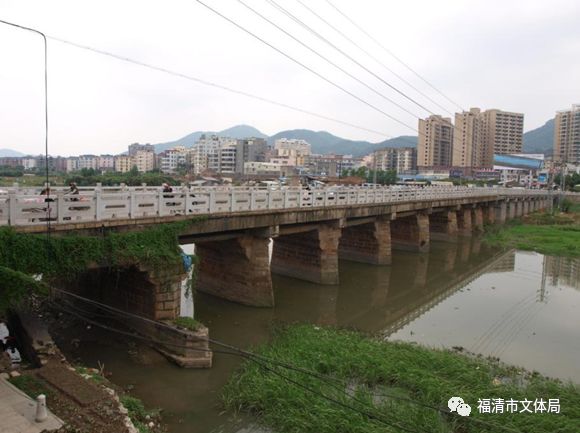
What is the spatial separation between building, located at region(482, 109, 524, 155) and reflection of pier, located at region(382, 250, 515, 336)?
395 feet

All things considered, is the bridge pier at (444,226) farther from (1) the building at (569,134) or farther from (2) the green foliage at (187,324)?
(1) the building at (569,134)

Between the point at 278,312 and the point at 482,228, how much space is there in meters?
35.8

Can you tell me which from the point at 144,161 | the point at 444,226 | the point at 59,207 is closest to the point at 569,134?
the point at 444,226

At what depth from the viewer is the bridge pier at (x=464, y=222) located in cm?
4378

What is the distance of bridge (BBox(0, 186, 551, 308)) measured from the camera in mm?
11103

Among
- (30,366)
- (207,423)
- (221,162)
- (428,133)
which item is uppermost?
(428,133)

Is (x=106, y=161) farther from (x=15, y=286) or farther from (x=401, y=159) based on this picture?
(x=15, y=286)

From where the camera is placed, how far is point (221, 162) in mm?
124625

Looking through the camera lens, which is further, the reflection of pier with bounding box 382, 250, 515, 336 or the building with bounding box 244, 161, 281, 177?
the building with bounding box 244, 161, 281, 177

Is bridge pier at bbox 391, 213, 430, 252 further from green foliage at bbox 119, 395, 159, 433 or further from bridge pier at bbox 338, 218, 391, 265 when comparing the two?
green foliage at bbox 119, 395, 159, 433

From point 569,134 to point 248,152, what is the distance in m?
89.9

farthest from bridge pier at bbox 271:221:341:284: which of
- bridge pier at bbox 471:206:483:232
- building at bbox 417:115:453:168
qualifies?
building at bbox 417:115:453:168

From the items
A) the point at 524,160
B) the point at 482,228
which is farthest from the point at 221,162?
the point at 482,228

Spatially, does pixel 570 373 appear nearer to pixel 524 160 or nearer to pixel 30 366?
pixel 30 366
